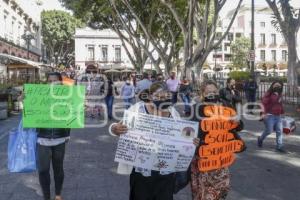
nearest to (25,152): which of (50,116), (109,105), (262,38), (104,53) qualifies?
(50,116)

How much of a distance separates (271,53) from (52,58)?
42325mm

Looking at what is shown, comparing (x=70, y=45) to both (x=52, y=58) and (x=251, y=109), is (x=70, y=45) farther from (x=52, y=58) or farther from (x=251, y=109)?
(x=251, y=109)

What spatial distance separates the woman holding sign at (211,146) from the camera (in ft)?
14.1

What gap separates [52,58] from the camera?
75562mm

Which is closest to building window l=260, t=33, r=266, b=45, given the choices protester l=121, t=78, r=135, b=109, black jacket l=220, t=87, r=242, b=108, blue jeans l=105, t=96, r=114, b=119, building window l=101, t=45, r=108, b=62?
building window l=101, t=45, r=108, b=62

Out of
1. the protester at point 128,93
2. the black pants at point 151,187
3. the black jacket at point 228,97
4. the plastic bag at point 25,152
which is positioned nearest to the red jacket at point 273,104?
the black jacket at point 228,97

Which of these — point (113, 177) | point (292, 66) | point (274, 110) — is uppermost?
point (292, 66)

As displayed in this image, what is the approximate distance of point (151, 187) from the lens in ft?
13.6

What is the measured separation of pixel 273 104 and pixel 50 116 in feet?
17.1

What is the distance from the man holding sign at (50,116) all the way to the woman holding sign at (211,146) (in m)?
1.63

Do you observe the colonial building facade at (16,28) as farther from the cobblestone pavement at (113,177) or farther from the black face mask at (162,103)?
the black face mask at (162,103)

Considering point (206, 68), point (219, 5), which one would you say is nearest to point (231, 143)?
point (219, 5)

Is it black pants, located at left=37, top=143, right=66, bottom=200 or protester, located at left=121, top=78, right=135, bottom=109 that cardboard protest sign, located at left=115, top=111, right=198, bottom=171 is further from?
protester, located at left=121, top=78, right=135, bottom=109

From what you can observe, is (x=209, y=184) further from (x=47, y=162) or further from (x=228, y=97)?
(x=228, y=97)
